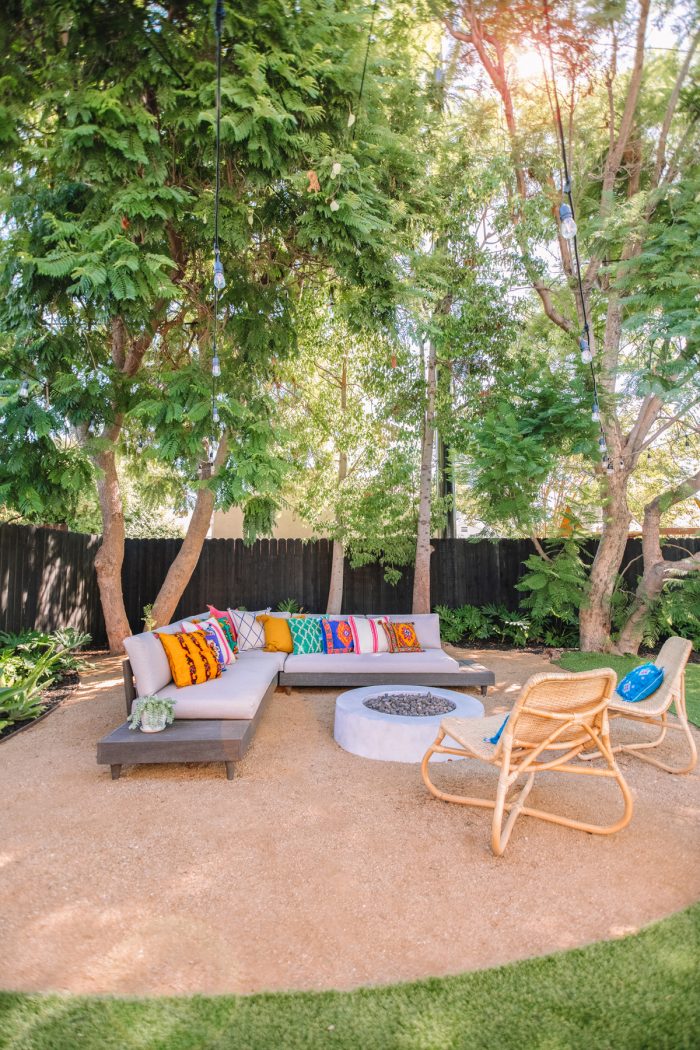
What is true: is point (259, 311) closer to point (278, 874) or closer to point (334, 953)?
point (278, 874)

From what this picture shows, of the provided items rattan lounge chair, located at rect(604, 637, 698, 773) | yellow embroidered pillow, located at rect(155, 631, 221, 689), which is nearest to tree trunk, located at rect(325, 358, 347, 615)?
yellow embroidered pillow, located at rect(155, 631, 221, 689)

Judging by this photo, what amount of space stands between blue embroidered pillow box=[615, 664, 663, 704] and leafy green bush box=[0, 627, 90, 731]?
4.84 m

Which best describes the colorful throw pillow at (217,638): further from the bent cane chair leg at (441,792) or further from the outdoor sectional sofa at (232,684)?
the bent cane chair leg at (441,792)

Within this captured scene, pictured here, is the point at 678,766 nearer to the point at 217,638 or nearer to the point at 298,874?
the point at 298,874

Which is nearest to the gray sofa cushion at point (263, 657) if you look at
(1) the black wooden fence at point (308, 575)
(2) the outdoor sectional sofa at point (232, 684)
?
(2) the outdoor sectional sofa at point (232, 684)

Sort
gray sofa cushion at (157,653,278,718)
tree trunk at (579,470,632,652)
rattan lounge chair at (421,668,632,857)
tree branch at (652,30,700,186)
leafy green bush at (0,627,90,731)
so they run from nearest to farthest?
rattan lounge chair at (421,668,632,857) → gray sofa cushion at (157,653,278,718) → leafy green bush at (0,627,90,731) → tree branch at (652,30,700,186) → tree trunk at (579,470,632,652)

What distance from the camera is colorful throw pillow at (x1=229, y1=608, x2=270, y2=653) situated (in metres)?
6.66

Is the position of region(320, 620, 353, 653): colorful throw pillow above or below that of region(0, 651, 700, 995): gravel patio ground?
above

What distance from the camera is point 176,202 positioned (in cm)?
510

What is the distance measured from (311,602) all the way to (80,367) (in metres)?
5.27

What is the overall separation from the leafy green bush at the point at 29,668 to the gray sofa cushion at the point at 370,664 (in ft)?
7.66

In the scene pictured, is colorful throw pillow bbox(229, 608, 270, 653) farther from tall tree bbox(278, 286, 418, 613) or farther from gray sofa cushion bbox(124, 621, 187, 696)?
tall tree bbox(278, 286, 418, 613)

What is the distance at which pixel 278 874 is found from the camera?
111 inches

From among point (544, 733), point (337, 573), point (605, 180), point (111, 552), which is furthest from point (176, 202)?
point (337, 573)
